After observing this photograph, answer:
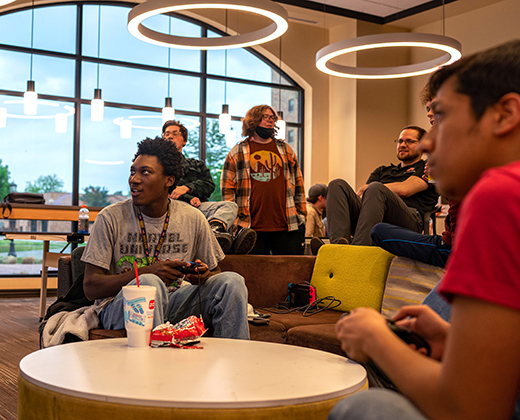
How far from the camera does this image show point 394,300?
95.3 inches

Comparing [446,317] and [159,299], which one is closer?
[446,317]

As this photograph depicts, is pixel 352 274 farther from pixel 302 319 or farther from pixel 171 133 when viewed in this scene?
pixel 171 133

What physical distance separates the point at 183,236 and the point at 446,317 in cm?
121

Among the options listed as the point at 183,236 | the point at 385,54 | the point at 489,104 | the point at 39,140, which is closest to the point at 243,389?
the point at 489,104

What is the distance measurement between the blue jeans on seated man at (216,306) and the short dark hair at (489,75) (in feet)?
4.51

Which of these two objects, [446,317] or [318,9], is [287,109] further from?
[446,317]

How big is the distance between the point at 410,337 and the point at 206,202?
305 cm

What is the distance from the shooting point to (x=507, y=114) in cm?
64

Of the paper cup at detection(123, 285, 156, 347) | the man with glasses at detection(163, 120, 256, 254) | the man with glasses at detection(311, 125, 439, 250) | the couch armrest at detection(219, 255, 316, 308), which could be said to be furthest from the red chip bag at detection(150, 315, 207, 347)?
the man with glasses at detection(311, 125, 439, 250)

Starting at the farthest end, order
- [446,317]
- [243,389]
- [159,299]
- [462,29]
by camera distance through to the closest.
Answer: [462,29], [159,299], [446,317], [243,389]

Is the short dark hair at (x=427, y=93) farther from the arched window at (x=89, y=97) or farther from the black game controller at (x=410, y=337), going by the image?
the arched window at (x=89, y=97)

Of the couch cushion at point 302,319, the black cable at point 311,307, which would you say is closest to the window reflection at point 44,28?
the black cable at point 311,307

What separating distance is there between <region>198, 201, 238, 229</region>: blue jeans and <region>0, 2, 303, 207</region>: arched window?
14.1ft

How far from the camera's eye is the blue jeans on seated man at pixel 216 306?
75.3 inches
